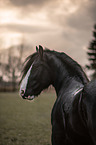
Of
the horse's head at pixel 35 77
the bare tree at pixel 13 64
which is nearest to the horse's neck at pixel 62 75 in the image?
the horse's head at pixel 35 77

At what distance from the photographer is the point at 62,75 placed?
328cm

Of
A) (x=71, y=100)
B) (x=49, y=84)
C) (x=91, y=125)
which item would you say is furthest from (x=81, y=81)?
(x=91, y=125)

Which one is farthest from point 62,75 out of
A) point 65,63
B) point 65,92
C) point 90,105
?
point 90,105

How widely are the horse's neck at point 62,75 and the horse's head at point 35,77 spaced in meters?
0.13

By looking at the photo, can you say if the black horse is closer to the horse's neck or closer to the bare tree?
Result: the horse's neck

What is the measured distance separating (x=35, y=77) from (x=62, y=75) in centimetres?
49

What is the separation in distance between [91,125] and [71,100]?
52 cm

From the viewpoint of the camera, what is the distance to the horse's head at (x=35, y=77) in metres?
3.31

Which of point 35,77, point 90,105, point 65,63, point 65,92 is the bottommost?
point 90,105

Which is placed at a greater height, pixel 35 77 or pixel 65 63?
pixel 65 63

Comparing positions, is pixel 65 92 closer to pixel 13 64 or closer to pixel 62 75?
pixel 62 75

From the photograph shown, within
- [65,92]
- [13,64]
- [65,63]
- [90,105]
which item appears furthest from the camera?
[13,64]

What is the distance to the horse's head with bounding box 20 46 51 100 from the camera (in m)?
3.31

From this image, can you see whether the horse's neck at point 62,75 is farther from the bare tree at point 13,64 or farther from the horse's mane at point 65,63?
the bare tree at point 13,64
